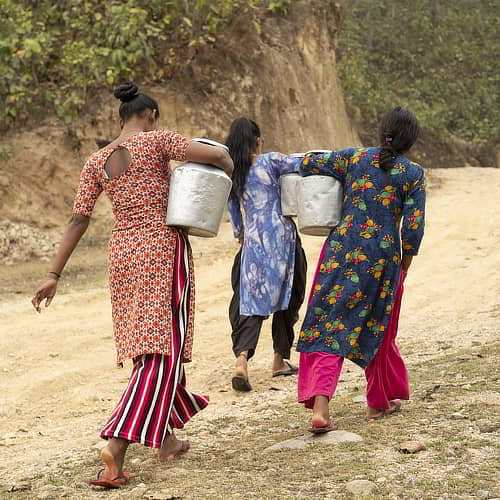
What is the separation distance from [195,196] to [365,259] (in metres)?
0.91

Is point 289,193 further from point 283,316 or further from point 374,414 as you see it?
point 374,414

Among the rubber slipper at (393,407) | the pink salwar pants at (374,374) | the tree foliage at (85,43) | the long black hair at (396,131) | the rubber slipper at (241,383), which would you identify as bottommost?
the rubber slipper at (241,383)

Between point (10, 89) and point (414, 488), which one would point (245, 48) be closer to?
point (10, 89)

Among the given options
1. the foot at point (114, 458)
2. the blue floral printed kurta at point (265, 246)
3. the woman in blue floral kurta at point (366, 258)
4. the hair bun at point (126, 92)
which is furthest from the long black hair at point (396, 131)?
the foot at point (114, 458)

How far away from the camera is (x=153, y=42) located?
12.7 meters

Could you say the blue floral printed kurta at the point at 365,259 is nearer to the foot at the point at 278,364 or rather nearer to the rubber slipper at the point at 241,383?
the rubber slipper at the point at 241,383

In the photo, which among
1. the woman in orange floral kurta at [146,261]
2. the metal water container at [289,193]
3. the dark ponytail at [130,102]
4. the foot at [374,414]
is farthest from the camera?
the metal water container at [289,193]

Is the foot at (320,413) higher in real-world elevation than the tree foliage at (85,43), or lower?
lower

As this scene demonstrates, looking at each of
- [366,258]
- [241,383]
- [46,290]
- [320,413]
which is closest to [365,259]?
[366,258]

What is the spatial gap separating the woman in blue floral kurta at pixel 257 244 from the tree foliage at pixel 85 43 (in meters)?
6.29

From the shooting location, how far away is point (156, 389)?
3828 millimetres

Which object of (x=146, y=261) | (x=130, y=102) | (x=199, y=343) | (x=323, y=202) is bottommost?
(x=199, y=343)

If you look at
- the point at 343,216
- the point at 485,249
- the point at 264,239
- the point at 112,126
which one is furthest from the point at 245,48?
the point at 343,216

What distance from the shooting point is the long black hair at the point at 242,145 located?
5633 millimetres
